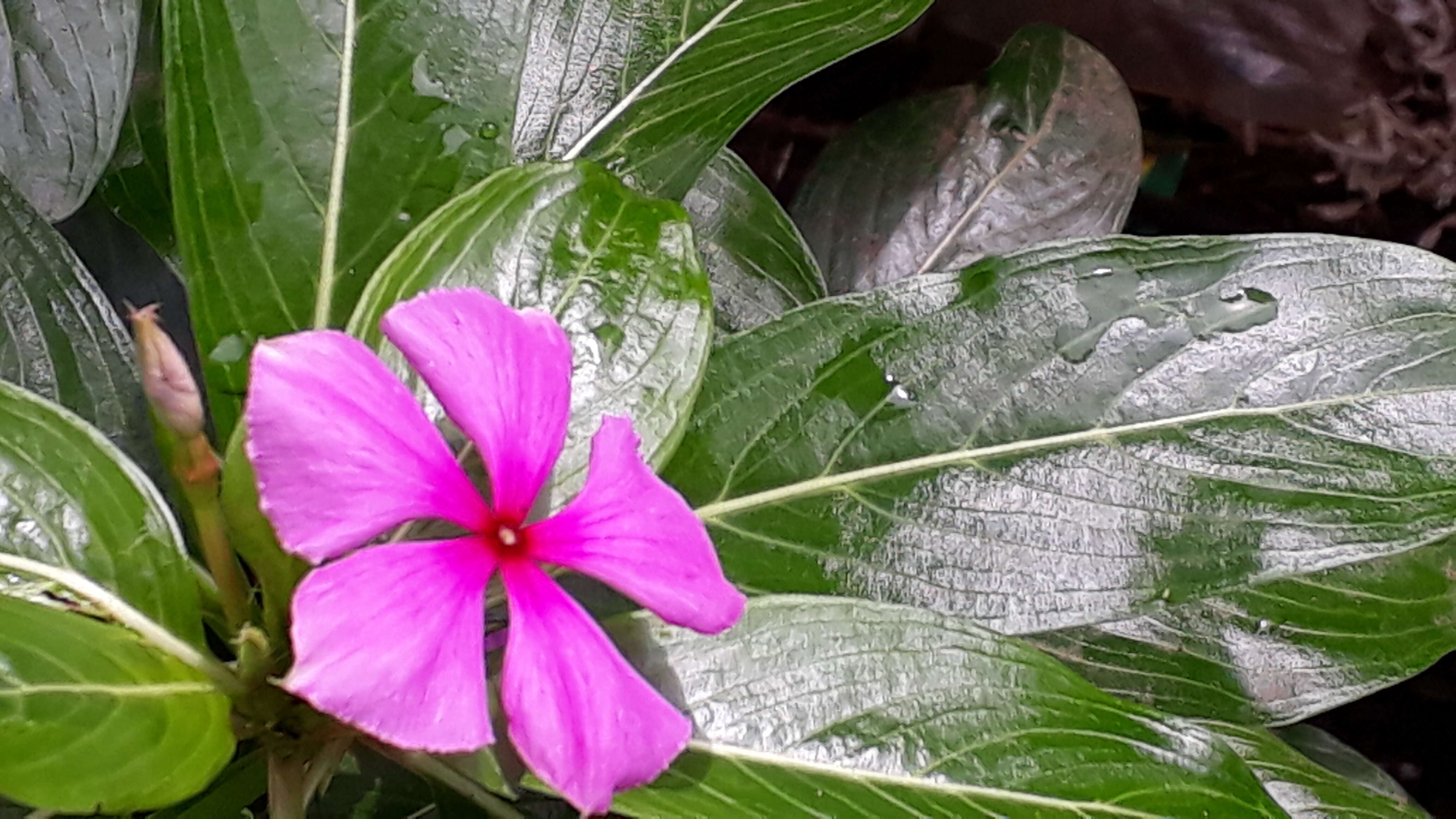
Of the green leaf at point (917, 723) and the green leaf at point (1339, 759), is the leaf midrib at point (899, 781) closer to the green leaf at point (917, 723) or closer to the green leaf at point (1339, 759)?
the green leaf at point (917, 723)

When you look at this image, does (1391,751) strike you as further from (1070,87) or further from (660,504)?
(660,504)

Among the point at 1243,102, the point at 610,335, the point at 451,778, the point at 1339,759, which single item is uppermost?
the point at 610,335

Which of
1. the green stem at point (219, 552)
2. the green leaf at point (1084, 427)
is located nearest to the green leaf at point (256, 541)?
the green stem at point (219, 552)

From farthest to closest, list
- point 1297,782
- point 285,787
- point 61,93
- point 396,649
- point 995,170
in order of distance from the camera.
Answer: point 995,170, point 1297,782, point 61,93, point 285,787, point 396,649

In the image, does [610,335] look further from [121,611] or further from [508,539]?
[121,611]

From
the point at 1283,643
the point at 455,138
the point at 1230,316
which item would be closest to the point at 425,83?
the point at 455,138

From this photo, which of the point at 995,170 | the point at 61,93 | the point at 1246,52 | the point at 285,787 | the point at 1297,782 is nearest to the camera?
the point at 285,787

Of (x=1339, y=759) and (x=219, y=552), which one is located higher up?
(x=219, y=552)
